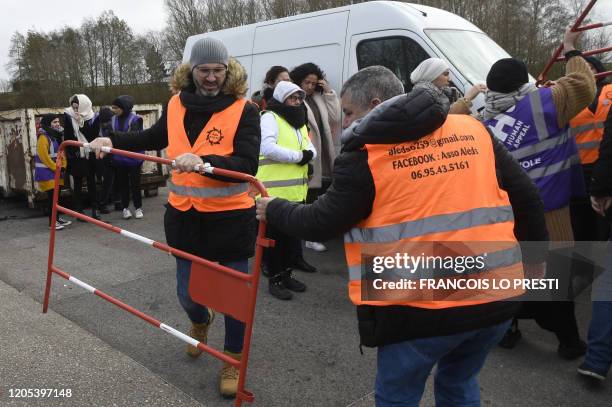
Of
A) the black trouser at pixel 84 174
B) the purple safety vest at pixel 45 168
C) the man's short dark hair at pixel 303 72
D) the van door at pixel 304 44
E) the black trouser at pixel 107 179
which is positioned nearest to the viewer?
the man's short dark hair at pixel 303 72

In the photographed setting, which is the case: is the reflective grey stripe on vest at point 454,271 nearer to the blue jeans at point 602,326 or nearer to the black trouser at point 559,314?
the blue jeans at point 602,326

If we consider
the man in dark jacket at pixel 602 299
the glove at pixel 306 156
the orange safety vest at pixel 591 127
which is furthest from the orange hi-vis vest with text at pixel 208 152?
the orange safety vest at pixel 591 127

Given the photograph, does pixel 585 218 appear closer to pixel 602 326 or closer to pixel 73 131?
pixel 602 326

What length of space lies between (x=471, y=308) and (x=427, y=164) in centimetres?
52

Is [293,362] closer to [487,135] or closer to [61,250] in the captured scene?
[487,135]

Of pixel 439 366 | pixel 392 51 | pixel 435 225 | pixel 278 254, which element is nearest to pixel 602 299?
pixel 439 366

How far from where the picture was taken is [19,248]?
640cm

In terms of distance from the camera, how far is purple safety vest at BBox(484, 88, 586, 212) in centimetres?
331

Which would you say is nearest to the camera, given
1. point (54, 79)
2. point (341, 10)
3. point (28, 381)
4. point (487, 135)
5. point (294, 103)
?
point (487, 135)

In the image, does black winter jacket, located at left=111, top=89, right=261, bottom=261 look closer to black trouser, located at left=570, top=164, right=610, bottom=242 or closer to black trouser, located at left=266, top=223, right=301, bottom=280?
black trouser, located at left=266, top=223, right=301, bottom=280

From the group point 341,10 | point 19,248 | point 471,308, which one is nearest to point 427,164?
point 471,308

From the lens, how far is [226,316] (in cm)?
298

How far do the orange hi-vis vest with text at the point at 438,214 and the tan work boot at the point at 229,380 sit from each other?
4.79 feet

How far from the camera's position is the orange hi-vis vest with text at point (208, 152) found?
2.91 meters
